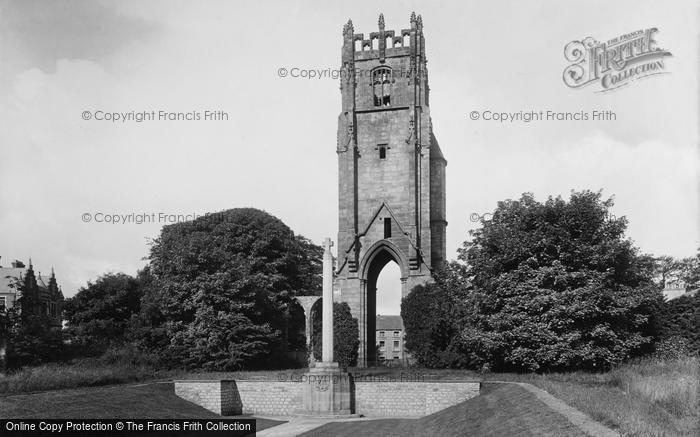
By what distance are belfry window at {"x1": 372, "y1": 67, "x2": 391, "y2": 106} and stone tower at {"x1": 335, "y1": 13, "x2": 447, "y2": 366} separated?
0.07 metres

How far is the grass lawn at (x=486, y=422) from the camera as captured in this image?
700 inches

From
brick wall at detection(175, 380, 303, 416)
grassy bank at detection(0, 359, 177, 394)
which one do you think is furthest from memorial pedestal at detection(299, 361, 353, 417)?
grassy bank at detection(0, 359, 177, 394)

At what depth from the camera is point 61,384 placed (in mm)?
30766

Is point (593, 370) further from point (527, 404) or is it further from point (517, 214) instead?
point (527, 404)

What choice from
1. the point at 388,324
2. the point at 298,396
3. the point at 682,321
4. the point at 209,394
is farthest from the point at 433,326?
the point at 388,324

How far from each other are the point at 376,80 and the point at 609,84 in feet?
87.5

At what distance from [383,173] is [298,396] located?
60.4ft

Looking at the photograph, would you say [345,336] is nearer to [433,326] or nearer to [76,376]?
[433,326]

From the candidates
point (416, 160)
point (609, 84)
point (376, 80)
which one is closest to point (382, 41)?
point (376, 80)

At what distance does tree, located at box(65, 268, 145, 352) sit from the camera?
50.2 meters

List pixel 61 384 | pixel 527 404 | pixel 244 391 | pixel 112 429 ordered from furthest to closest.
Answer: pixel 244 391 → pixel 61 384 → pixel 112 429 → pixel 527 404

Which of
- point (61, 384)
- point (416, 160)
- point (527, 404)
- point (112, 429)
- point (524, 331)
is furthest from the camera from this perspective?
point (416, 160)

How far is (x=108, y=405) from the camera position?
27.3 m

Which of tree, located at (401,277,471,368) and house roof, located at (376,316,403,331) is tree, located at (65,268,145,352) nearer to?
tree, located at (401,277,471,368)
